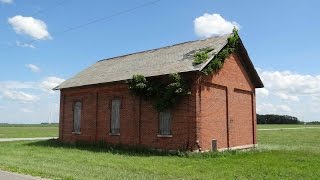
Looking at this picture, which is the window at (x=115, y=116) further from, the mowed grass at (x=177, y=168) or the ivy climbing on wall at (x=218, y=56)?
the mowed grass at (x=177, y=168)

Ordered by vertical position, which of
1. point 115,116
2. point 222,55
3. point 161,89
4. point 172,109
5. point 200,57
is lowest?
point 115,116

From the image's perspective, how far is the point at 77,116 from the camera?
98.9ft

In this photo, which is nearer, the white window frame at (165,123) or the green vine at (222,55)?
the green vine at (222,55)

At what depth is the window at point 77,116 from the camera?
2998 cm

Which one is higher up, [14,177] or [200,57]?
[200,57]

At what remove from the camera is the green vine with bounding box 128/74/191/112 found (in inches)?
854

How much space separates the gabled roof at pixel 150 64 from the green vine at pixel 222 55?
1.01 ft

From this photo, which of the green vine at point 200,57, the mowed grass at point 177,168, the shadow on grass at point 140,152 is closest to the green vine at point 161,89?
the green vine at point 200,57

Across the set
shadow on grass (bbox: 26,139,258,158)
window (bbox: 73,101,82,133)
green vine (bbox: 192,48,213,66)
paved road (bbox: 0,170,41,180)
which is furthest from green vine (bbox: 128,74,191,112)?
paved road (bbox: 0,170,41,180)

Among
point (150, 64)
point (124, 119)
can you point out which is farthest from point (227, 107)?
point (124, 119)

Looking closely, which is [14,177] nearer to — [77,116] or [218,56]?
[218,56]

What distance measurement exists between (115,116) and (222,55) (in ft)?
26.6

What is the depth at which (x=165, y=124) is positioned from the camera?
23.2m

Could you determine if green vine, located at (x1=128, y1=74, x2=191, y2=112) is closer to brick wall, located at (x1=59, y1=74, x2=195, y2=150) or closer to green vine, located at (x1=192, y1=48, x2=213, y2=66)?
brick wall, located at (x1=59, y1=74, x2=195, y2=150)
